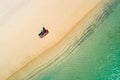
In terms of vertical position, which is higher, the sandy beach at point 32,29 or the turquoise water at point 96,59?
the sandy beach at point 32,29

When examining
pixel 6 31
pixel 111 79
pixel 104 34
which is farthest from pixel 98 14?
pixel 6 31

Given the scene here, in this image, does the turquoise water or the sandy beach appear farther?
the sandy beach

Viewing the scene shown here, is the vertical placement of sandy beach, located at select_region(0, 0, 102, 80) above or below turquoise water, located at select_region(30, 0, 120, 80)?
above

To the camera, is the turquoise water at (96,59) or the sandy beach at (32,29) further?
the sandy beach at (32,29)

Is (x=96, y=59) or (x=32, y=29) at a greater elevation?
(x=32, y=29)

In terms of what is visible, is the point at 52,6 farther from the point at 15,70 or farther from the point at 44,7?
the point at 15,70

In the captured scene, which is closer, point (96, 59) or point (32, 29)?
point (96, 59)
